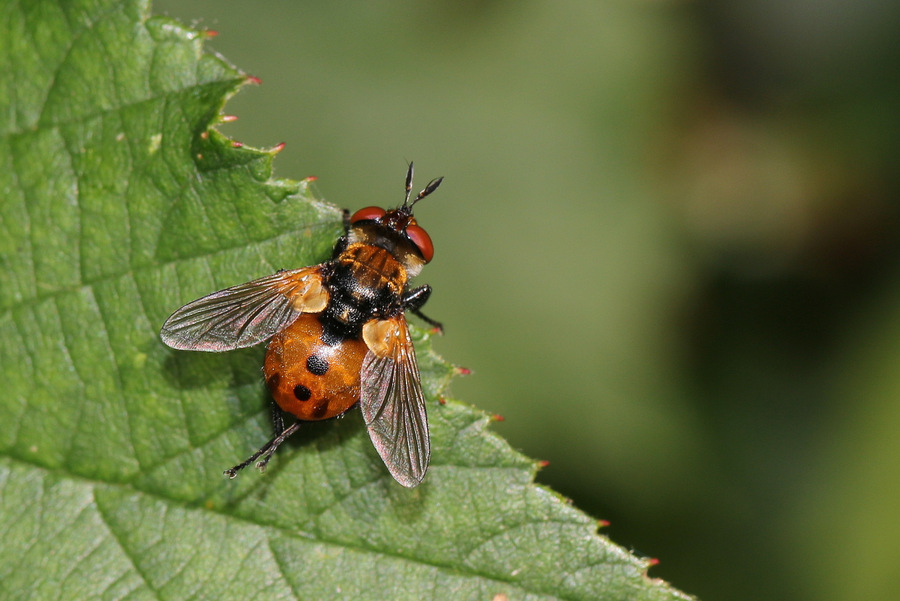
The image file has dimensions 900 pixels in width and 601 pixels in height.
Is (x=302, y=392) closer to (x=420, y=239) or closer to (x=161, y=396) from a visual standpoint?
(x=161, y=396)

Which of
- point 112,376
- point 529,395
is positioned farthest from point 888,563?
point 112,376

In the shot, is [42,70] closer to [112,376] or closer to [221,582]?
[112,376]

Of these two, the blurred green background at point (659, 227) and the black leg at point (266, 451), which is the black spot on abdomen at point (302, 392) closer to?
the black leg at point (266, 451)

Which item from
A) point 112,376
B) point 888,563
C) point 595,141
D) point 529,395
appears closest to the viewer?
point 112,376

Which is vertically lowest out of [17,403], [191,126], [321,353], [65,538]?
[65,538]

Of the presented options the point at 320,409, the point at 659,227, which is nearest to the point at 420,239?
the point at 320,409

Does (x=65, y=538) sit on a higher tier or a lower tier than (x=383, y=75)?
lower

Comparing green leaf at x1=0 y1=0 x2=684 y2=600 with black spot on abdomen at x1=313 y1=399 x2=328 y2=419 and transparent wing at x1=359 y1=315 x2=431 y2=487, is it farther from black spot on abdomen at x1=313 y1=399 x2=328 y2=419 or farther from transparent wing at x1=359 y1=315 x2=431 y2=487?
black spot on abdomen at x1=313 y1=399 x2=328 y2=419
